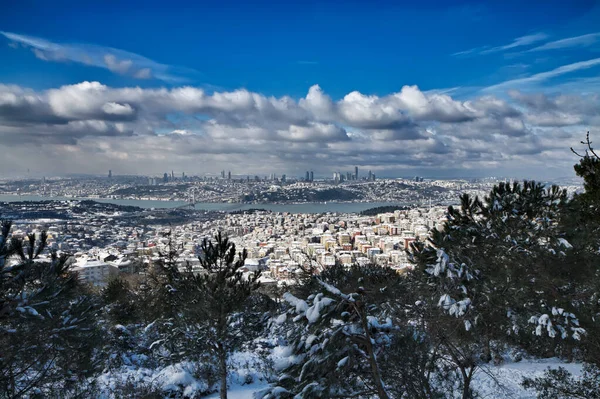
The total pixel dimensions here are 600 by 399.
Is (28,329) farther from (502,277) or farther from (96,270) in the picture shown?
(96,270)

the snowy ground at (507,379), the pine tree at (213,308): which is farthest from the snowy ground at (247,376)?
the pine tree at (213,308)

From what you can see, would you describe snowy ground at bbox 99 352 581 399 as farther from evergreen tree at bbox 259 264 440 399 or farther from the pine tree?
evergreen tree at bbox 259 264 440 399

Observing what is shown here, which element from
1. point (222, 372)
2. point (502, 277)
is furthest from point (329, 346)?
point (502, 277)

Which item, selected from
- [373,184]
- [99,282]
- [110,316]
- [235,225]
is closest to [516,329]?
[110,316]

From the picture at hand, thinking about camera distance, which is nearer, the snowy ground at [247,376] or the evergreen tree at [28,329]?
the evergreen tree at [28,329]

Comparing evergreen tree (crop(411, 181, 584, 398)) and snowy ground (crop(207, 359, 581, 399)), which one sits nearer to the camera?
evergreen tree (crop(411, 181, 584, 398))

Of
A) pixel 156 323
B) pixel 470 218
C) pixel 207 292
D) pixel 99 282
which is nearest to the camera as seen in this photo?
pixel 207 292

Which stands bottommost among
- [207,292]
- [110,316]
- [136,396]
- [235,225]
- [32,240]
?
[235,225]

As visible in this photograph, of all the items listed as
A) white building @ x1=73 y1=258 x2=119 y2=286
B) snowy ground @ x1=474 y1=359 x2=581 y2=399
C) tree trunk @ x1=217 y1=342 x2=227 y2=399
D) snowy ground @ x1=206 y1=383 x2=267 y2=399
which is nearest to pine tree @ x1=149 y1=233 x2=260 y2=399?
tree trunk @ x1=217 y1=342 x2=227 y2=399

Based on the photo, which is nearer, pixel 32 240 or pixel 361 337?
pixel 361 337

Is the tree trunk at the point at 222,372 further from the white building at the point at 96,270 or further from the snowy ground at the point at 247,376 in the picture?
the white building at the point at 96,270

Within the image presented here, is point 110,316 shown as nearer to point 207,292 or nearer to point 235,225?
point 207,292
